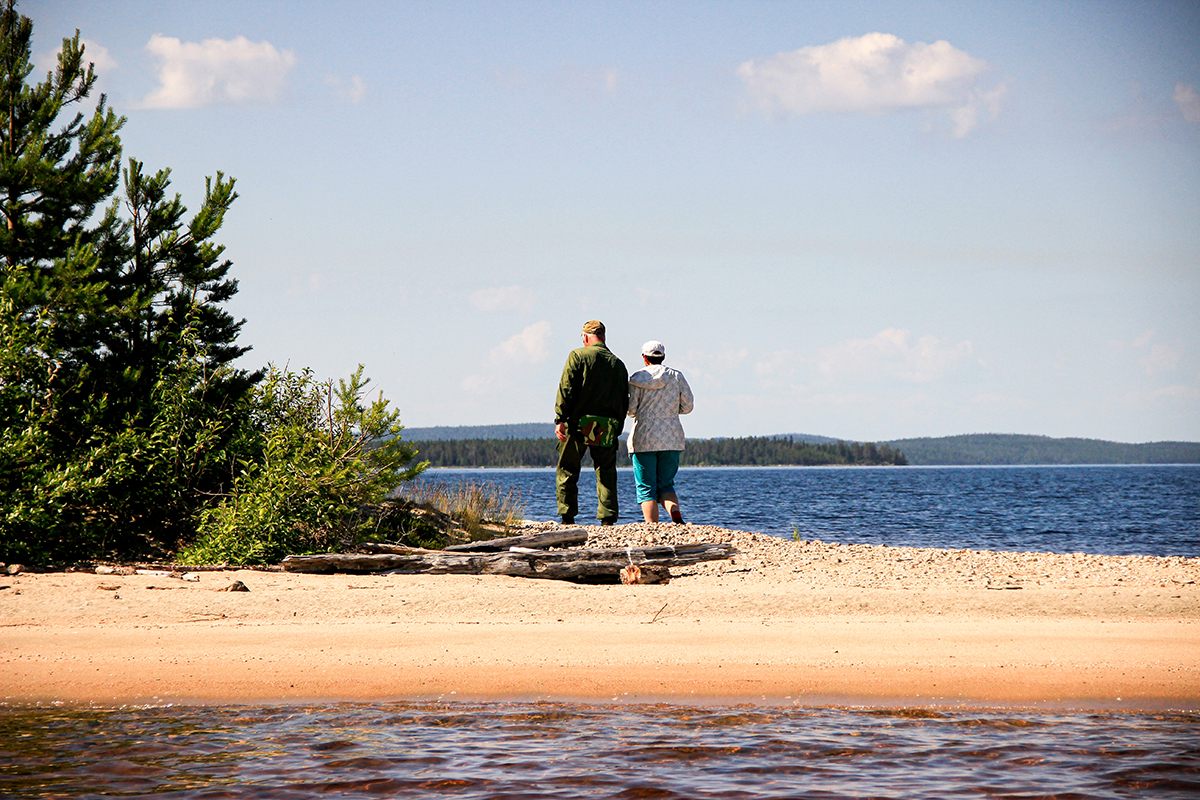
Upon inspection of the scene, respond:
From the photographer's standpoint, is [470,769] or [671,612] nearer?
[470,769]

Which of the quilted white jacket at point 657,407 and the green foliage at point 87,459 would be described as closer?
the green foliage at point 87,459

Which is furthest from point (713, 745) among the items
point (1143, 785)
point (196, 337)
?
point (196, 337)

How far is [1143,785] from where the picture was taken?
490cm

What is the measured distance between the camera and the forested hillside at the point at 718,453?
154625 mm

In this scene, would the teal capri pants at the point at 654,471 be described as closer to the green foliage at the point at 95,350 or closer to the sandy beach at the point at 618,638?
the sandy beach at the point at 618,638

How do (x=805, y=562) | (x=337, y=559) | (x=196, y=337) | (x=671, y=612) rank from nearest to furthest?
(x=671, y=612) → (x=337, y=559) → (x=805, y=562) → (x=196, y=337)

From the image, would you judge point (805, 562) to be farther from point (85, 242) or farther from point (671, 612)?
point (85, 242)

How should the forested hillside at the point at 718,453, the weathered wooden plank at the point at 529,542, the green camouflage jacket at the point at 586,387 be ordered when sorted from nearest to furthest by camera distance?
the weathered wooden plank at the point at 529,542 → the green camouflage jacket at the point at 586,387 → the forested hillside at the point at 718,453

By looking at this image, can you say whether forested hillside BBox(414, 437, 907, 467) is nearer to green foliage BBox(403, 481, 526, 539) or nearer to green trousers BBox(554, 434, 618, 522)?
green foliage BBox(403, 481, 526, 539)

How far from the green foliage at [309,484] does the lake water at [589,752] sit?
4523mm

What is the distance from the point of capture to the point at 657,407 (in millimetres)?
13320

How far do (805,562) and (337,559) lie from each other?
16.7ft

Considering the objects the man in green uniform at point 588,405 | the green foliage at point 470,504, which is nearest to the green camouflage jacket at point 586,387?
the man in green uniform at point 588,405

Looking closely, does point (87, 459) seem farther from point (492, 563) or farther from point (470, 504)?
point (470, 504)
